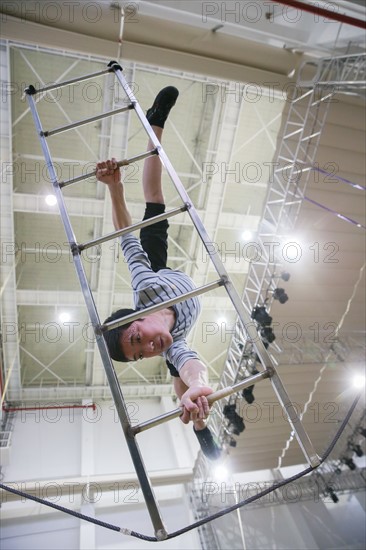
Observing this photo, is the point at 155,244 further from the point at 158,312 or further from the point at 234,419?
the point at 234,419

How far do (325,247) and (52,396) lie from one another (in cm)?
757

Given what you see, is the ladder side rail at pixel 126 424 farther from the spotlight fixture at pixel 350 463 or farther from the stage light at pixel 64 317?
the spotlight fixture at pixel 350 463

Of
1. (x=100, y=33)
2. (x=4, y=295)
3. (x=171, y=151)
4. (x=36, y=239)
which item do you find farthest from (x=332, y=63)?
(x=4, y=295)

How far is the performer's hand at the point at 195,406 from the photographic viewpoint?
154 centimetres

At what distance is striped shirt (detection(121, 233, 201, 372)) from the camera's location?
1.96 metres

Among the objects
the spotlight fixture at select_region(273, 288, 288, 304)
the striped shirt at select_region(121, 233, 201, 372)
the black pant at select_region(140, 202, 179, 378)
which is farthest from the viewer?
the spotlight fixture at select_region(273, 288, 288, 304)

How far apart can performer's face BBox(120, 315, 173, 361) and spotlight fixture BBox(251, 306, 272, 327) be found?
4.50 m

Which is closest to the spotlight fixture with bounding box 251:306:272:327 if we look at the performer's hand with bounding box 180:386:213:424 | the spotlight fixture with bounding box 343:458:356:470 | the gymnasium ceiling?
the gymnasium ceiling

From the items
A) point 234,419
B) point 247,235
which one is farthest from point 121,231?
point 247,235

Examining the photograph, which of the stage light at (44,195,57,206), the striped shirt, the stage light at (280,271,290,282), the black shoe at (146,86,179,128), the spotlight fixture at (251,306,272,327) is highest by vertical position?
the stage light at (44,195,57,206)

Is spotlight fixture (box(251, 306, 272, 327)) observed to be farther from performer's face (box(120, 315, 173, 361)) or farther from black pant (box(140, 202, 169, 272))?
performer's face (box(120, 315, 173, 361))

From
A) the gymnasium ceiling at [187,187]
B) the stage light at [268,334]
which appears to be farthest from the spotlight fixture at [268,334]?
the gymnasium ceiling at [187,187]

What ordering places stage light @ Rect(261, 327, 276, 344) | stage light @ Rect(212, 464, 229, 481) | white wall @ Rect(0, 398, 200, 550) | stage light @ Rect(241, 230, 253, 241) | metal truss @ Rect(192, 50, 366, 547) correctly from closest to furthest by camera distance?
metal truss @ Rect(192, 50, 366, 547) < stage light @ Rect(261, 327, 276, 344) < stage light @ Rect(212, 464, 229, 481) < white wall @ Rect(0, 398, 200, 550) < stage light @ Rect(241, 230, 253, 241)

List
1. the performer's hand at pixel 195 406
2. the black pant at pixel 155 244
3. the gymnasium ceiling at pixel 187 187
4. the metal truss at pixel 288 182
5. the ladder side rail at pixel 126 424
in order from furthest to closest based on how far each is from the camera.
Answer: the metal truss at pixel 288 182
the gymnasium ceiling at pixel 187 187
the black pant at pixel 155 244
the performer's hand at pixel 195 406
the ladder side rail at pixel 126 424
